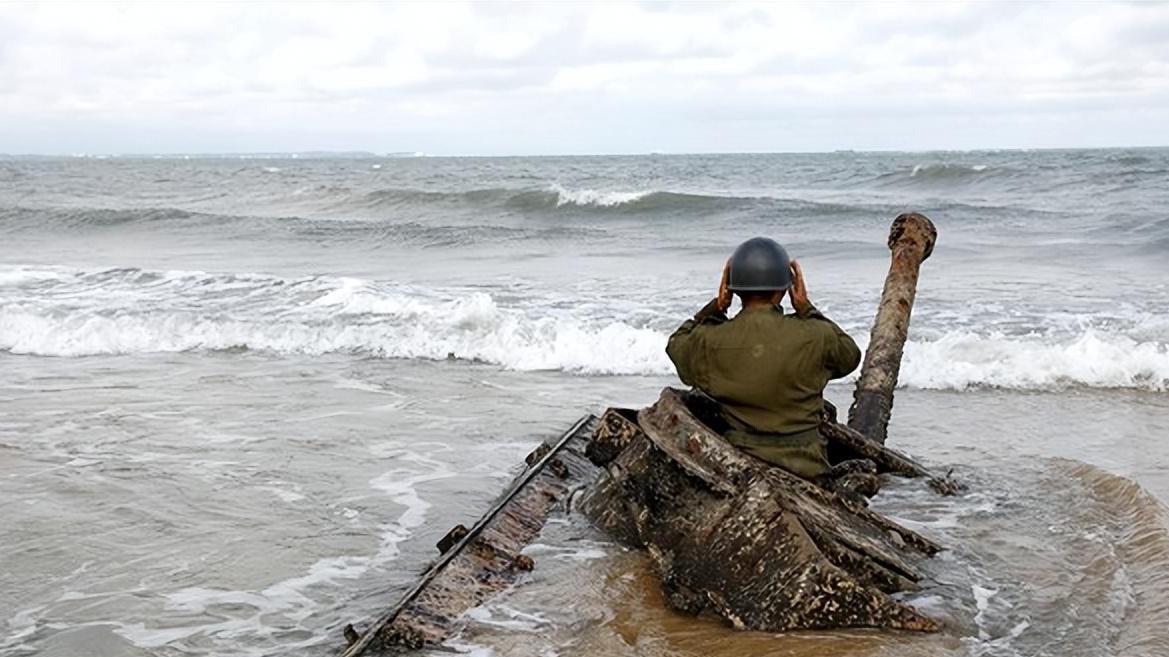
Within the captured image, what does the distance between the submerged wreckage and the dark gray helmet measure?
2.10ft

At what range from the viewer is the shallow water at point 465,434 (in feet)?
16.9

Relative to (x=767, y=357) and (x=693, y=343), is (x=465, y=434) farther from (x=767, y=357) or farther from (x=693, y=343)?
(x=767, y=357)

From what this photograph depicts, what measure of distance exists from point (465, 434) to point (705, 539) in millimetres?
4519

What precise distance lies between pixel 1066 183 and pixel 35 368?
118ft

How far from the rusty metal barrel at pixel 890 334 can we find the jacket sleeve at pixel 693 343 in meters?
2.27

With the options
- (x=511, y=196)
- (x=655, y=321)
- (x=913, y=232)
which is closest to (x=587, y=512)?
(x=913, y=232)

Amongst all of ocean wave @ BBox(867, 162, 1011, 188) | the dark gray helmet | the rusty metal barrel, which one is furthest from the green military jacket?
ocean wave @ BBox(867, 162, 1011, 188)

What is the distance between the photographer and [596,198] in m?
38.7

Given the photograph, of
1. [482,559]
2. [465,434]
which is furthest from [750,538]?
[465,434]

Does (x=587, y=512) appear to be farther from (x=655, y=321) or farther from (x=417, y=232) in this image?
(x=417, y=232)

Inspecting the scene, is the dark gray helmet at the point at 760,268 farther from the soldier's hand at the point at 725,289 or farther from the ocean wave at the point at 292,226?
the ocean wave at the point at 292,226

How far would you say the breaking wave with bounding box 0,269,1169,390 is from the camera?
11125 mm

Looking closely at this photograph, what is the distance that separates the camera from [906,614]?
4.70 metres

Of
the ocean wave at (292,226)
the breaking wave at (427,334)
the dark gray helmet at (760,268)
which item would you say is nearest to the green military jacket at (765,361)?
the dark gray helmet at (760,268)
